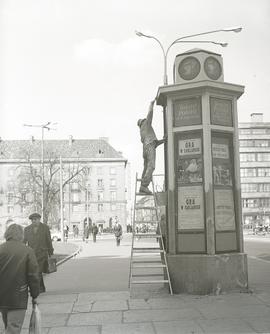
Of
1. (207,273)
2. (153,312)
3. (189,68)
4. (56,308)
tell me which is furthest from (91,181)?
(153,312)

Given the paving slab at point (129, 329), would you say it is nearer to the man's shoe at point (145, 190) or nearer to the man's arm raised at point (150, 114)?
the man's shoe at point (145, 190)

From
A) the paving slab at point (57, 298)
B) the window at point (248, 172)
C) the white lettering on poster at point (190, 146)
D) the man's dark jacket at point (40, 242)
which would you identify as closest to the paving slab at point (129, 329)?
the paving slab at point (57, 298)

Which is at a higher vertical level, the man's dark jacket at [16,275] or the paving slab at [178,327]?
the man's dark jacket at [16,275]

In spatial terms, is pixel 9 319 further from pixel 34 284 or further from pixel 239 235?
pixel 239 235

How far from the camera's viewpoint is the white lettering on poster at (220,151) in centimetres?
Answer: 1070

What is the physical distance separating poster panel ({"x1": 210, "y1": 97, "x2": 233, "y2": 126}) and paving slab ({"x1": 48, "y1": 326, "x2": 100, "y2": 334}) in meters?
5.01

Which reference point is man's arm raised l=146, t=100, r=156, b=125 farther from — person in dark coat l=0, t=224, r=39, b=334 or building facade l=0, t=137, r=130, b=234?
building facade l=0, t=137, r=130, b=234

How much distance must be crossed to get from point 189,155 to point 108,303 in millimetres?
3302

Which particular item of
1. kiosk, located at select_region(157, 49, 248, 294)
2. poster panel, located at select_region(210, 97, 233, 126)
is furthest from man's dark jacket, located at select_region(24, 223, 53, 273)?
poster panel, located at select_region(210, 97, 233, 126)

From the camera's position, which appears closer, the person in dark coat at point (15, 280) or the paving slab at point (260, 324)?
the person in dark coat at point (15, 280)

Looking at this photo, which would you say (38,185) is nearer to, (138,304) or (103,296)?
(103,296)

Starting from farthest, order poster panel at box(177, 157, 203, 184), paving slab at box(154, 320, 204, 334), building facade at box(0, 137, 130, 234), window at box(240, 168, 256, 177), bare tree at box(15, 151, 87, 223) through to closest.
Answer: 1. window at box(240, 168, 256, 177)
2. building facade at box(0, 137, 130, 234)
3. bare tree at box(15, 151, 87, 223)
4. poster panel at box(177, 157, 203, 184)
5. paving slab at box(154, 320, 204, 334)

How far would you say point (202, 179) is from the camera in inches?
415

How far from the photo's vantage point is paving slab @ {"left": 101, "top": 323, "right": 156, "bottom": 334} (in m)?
7.09
